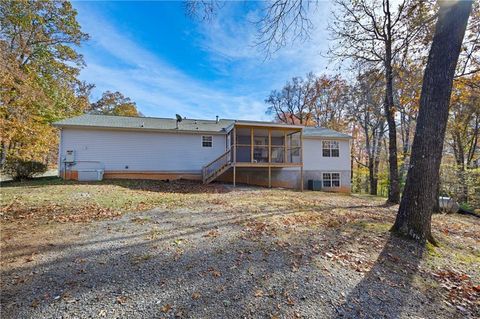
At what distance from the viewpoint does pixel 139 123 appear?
1616 centimetres

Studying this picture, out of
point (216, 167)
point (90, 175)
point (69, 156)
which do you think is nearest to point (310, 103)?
point (216, 167)

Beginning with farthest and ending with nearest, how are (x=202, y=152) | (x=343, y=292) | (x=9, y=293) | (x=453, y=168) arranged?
(x=453, y=168) < (x=202, y=152) < (x=343, y=292) < (x=9, y=293)

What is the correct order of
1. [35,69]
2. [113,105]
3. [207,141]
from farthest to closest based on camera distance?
[113,105]
[35,69]
[207,141]

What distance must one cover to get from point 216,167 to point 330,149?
9.20m

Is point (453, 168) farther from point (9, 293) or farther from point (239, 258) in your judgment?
point (9, 293)

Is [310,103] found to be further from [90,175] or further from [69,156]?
[69,156]

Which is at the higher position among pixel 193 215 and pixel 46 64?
pixel 46 64

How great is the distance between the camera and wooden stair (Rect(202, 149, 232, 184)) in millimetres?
14781

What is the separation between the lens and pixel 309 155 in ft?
58.4

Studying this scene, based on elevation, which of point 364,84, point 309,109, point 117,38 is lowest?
point 364,84

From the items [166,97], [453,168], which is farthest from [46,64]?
[453,168]

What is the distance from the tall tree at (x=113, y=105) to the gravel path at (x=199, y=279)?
1260 inches

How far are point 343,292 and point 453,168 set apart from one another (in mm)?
20994

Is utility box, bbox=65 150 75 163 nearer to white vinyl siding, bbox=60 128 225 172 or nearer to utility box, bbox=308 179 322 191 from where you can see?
white vinyl siding, bbox=60 128 225 172
